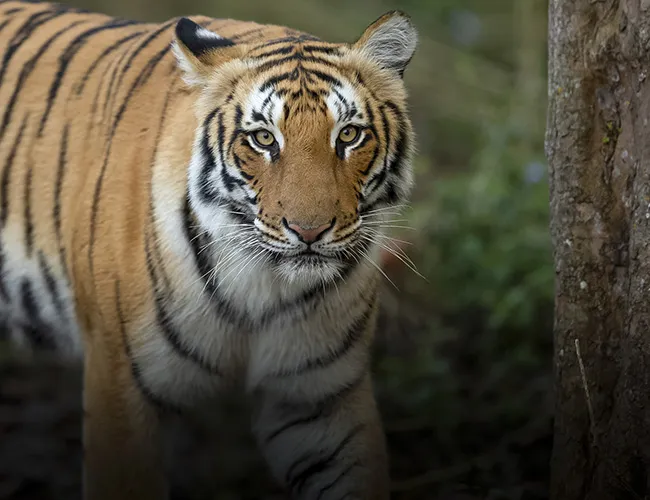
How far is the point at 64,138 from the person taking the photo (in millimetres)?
2926

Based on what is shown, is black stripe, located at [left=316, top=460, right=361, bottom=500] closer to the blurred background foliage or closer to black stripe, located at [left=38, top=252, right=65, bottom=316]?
the blurred background foliage

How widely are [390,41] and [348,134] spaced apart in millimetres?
287

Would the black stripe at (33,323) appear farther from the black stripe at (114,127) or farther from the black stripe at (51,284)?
the black stripe at (114,127)

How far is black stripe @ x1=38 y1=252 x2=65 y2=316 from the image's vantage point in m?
2.94

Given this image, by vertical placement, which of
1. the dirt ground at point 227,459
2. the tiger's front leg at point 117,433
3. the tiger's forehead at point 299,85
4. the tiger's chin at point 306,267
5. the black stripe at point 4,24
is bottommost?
the dirt ground at point 227,459

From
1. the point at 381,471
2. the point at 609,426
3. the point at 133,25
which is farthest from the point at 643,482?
the point at 133,25

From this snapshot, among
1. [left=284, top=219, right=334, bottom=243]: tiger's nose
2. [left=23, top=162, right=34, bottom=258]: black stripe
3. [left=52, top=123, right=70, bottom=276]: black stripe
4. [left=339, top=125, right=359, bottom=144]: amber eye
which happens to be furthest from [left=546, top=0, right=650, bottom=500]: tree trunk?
[left=23, top=162, right=34, bottom=258]: black stripe

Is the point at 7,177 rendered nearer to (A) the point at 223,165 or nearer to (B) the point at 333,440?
(A) the point at 223,165

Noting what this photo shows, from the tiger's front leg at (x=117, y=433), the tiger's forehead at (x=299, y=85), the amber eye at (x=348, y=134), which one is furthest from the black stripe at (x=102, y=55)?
the amber eye at (x=348, y=134)

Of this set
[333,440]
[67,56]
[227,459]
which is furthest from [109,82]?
[227,459]

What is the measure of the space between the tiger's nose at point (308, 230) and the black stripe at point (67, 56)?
3.53 ft

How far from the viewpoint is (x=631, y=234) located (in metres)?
2.29

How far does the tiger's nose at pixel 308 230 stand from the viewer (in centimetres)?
223

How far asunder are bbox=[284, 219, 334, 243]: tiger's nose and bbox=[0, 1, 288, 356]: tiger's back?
562 mm
